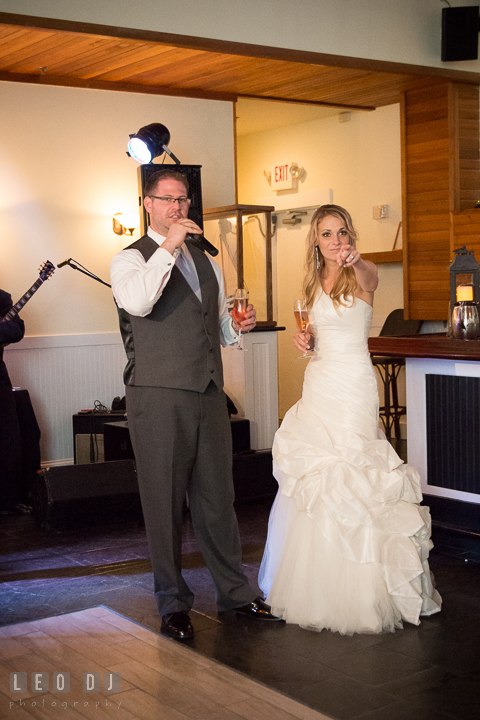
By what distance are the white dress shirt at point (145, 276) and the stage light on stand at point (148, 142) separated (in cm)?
266

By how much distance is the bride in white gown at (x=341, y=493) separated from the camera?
323 centimetres

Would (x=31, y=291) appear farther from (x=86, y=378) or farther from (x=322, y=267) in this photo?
(x=322, y=267)

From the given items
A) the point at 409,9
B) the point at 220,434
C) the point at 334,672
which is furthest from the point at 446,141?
the point at 334,672

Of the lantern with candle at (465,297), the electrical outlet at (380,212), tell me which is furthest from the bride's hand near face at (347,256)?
the electrical outlet at (380,212)

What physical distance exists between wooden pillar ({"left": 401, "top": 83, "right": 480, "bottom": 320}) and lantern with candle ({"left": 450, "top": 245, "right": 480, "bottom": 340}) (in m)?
2.34

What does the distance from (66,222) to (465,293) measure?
11.6 feet

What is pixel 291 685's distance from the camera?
9.01ft

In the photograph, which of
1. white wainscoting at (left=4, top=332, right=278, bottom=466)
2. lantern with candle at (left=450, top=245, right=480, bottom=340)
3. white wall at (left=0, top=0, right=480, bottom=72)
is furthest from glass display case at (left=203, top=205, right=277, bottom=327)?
lantern with candle at (left=450, top=245, right=480, bottom=340)

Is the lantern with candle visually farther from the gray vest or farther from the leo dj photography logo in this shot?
the leo dj photography logo

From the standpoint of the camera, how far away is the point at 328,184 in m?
8.81

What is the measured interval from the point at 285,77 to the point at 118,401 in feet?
9.75

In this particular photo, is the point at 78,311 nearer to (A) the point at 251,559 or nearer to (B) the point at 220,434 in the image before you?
(A) the point at 251,559

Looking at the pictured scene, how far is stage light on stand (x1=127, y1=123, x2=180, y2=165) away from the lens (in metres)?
5.74

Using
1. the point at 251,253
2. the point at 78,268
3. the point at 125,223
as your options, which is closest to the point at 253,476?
the point at 251,253
